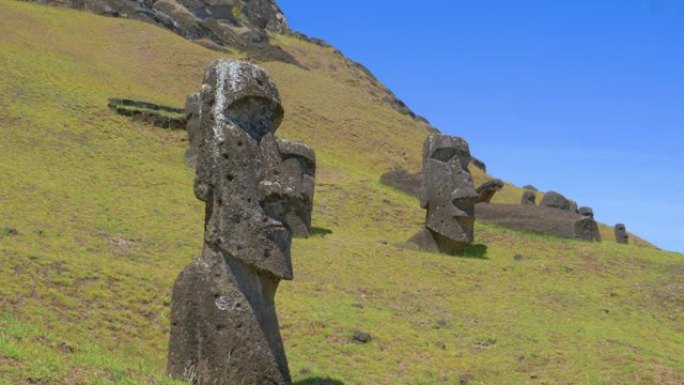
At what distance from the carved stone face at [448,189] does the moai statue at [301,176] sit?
11.9 feet

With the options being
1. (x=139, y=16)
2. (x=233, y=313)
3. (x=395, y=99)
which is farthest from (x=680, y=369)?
(x=395, y=99)

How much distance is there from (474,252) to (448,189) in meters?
2.64

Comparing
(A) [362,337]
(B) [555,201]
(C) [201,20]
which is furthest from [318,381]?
(C) [201,20]

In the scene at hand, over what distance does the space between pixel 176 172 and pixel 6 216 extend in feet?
35.4

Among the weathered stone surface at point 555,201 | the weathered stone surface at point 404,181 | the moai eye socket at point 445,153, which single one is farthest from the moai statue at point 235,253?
the weathered stone surface at point 555,201

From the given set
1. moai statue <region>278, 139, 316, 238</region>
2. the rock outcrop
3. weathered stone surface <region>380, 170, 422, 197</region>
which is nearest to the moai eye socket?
moai statue <region>278, 139, 316, 238</region>

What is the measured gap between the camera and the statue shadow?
2675cm

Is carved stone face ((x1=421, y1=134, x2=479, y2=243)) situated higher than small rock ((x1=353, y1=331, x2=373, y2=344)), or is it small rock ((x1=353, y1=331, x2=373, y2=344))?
carved stone face ((x1=421, y1=134, x2=479, y2=243))

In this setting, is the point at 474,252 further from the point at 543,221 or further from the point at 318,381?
the point at 318,381

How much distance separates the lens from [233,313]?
10938 mm

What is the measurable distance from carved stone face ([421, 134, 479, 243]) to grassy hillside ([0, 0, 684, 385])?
1.13 meters

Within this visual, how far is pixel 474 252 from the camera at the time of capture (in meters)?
27.6

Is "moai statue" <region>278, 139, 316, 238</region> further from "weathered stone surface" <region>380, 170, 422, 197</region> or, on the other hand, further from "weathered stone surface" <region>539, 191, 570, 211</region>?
"weathered stone surface" <region>539, 191, 570, 211</region>

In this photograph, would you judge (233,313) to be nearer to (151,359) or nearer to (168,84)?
(151,359)
